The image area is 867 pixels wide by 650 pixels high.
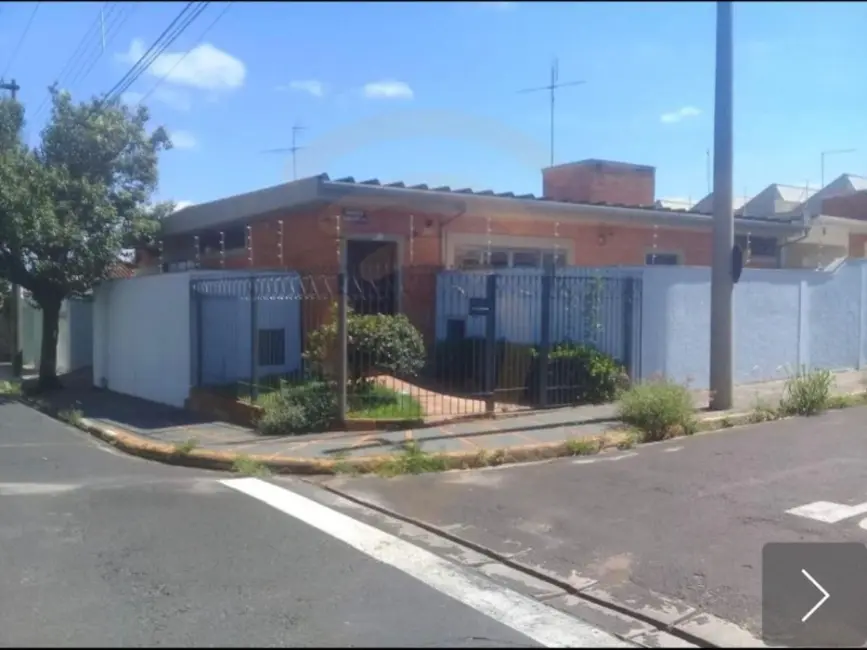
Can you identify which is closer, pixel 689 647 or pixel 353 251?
pixel 689 647

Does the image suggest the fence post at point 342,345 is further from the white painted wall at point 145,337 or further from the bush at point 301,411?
the white painted wall at point 145,337

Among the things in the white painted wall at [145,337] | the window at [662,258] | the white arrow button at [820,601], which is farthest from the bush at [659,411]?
the window at [662,258]

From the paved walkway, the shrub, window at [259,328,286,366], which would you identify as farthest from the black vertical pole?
window at [259,328,286,366]

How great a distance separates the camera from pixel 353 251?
48.2 ft

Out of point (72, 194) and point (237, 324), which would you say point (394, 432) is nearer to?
point (237, 324)

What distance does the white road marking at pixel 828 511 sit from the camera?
6922 mm

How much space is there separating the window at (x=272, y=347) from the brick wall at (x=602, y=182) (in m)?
10.3

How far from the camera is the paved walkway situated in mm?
9973

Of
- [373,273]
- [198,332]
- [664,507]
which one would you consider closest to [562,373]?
[373,273]

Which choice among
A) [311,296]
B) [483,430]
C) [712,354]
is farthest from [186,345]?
[712,354]

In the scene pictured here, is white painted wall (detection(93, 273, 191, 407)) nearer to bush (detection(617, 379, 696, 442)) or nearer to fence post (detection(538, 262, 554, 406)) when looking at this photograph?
fence post (detection(538, 262, 554, 406))

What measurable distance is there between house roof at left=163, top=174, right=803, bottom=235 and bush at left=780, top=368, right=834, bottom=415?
18.0ft

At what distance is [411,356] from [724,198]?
4.62 m

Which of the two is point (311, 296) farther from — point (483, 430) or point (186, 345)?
point (483, 430)
